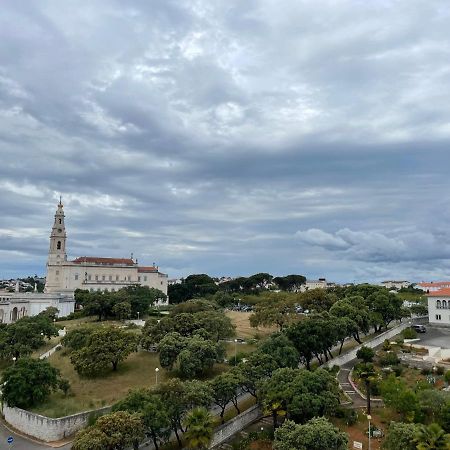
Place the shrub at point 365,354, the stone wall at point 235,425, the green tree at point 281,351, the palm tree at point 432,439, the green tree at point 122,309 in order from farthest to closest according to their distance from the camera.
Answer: the green tree at point 122,309 → the shrub at point 365,354 → the green tree at point 281,351 → the stone wall at point 235,425 → the palm tree at point 432,439

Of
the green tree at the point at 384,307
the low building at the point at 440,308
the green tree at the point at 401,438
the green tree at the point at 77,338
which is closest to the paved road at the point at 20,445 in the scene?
the green tree at the point at 77,338

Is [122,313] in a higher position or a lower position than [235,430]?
higher

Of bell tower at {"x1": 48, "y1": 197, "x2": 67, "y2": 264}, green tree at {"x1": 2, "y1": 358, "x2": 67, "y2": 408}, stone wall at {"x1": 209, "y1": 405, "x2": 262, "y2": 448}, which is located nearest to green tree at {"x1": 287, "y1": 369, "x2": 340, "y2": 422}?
stone wall at {"x1": 209, "y1": 405, "x2": 262, "y2": 448}

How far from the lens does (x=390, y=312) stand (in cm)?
6844

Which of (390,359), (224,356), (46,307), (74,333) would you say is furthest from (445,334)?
(46,307)

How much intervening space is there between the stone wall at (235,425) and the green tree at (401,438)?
1287cm

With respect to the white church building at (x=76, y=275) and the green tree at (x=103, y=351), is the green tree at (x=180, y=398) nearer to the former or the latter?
the green tree at (x=103, y=351)

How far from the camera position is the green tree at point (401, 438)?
2819 centimetres

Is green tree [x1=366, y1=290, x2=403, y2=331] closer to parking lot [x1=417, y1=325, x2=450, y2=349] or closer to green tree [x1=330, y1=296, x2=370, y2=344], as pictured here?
parking lot [x1=417, y1=325, x2=450, y2=349]

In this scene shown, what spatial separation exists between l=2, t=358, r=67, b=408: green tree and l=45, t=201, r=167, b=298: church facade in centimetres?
7557

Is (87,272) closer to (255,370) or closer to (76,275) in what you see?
(76,275)

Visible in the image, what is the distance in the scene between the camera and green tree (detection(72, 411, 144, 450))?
101 feet

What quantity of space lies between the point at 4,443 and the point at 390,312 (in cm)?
5166

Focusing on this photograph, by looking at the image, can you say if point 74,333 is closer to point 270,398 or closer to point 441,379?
point 270,398
